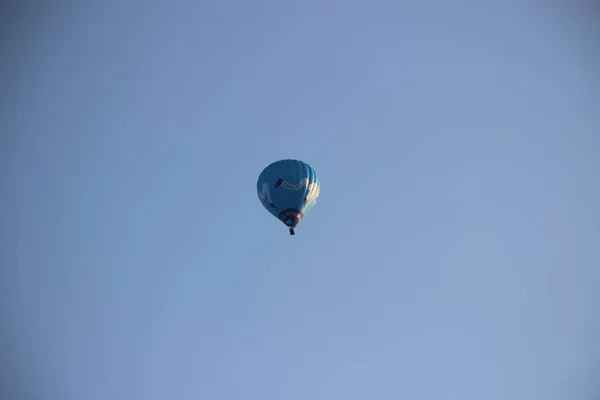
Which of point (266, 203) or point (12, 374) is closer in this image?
point (266, 203)

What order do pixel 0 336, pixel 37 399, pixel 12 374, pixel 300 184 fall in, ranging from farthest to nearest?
pixel 0 336
pixel 12 374
pixel 37 399
pixel 300 184

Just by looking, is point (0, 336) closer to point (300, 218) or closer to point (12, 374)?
point (12, 374)

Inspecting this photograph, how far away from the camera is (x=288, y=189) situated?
22.5m

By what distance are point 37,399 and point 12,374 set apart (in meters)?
5.15

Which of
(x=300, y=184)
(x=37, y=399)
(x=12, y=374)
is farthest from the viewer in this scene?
(x=12, y=374)

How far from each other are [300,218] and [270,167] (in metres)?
2.72

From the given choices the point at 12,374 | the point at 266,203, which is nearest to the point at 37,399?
the point at 12,374

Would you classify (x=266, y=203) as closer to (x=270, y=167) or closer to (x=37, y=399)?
(x=270, y=167)

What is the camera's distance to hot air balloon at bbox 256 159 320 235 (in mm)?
22469

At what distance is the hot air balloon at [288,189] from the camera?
73.7 ft

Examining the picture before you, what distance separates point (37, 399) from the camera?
40.5 m

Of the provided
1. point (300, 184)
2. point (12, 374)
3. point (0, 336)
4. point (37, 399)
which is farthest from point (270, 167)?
point (0, 336)

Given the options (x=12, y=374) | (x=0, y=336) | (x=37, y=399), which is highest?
(x=0, y=336)

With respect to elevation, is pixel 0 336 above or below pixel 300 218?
above
